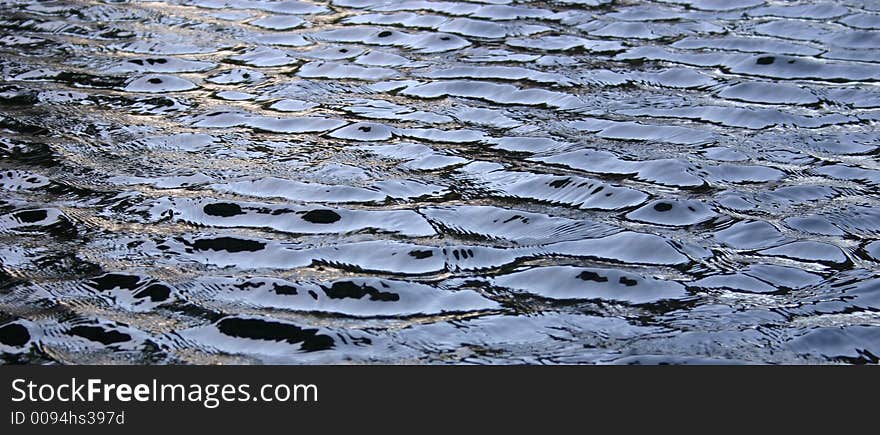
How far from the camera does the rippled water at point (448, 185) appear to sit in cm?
298

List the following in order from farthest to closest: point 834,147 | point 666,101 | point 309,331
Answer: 1. point 666,101
2. point 834,147
3. point 309,331

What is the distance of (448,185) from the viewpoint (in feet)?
12.7

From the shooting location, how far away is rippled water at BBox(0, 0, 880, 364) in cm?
298

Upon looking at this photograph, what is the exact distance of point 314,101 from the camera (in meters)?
4.77

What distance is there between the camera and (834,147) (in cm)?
411

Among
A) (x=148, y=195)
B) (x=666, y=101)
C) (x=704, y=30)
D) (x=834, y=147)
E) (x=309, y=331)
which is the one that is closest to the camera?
(x=309, y=331)

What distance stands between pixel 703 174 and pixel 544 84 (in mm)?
1161
